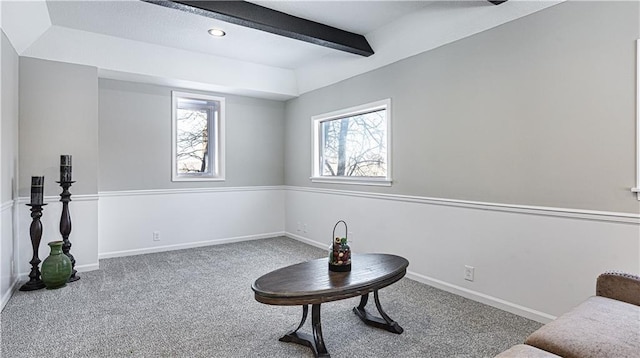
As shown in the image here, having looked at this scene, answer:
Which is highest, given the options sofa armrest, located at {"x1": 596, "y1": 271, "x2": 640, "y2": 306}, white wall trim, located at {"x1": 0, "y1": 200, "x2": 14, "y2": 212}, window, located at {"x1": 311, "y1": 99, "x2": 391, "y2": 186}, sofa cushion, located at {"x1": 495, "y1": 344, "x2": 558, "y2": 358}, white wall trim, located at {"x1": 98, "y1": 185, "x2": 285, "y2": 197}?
window, located at {"x1": 311, "y1": 99, "x2": 391, "y2": 186}

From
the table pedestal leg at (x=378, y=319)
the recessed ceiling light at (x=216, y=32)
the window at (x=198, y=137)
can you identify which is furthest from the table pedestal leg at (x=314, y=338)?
the window at (x=198, y=137)

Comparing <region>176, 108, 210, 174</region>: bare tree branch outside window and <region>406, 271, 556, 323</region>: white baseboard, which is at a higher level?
<region>176, 108, 210, 174</region>: bare tree branch outside window

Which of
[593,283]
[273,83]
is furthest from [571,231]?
[273,83]

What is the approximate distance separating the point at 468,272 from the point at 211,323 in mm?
2217

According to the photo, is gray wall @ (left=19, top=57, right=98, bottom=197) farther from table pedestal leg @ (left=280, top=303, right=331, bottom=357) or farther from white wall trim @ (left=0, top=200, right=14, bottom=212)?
table pedestal leg @ (left=280, top=303, right=331, bottom=357)

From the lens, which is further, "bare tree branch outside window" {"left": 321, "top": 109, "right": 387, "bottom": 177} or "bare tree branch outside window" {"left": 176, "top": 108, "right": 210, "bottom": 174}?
"bare tree branch outside window" {"left": 176, "top": 108, "right": 210, "bottom": 174}

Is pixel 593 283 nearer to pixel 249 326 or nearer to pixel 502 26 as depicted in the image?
pixel 502 26

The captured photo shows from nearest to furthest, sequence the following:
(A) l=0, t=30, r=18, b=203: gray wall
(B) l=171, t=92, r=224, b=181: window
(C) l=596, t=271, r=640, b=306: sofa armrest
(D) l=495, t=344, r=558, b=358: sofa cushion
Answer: (D) l=495, t=344, r=558, b=358: sofa cushion < (C) l=596, t=271, r=640, b=306: sofa armrest < (A) l=0, t=30, r=18, b=203: gray wall < (B) l=171, t=92, r=224, b=181: window

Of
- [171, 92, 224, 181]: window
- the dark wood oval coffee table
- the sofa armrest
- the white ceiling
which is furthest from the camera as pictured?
[171, 92, 224, 181]: window

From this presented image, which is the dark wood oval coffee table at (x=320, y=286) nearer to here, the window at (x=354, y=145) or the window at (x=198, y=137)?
the window at (x=354, y=145)

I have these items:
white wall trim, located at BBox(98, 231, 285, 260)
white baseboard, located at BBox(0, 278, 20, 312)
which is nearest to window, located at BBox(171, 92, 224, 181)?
white wall trim, located at BBox(98, 231, 285, 260)

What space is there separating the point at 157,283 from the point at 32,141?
78.1 inches

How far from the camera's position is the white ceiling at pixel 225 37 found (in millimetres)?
3168

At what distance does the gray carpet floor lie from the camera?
7.38 ft
